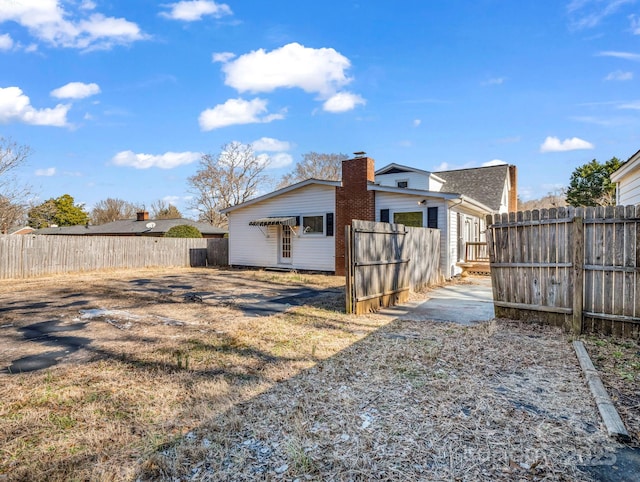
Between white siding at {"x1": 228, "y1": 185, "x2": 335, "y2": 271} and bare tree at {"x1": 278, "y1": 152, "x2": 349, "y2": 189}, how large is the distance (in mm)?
28620

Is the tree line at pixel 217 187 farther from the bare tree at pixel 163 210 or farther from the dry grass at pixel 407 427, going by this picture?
the dry grass at pixel 407 427

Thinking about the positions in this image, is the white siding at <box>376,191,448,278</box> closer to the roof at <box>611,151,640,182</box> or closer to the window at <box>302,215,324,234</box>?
the window at <box>302,215,324,234</box>

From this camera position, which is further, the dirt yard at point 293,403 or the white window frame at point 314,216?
the white window frame at point 314,216

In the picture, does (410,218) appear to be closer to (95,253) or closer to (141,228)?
(95,253)

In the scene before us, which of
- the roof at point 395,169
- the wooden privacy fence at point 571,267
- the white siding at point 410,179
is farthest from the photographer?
the roof at point 395,169

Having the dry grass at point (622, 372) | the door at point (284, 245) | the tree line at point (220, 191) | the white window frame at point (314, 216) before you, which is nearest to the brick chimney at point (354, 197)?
the white window frame at point (314, 216)

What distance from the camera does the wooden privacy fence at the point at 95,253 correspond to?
14312 millimetres

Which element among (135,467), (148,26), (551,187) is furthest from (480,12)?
(551,187)

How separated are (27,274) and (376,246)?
15309mm

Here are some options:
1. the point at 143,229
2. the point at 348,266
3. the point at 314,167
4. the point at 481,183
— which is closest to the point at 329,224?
the point at 348,266

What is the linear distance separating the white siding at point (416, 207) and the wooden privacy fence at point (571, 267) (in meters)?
5.84

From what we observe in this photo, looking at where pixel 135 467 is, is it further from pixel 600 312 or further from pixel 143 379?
pixel 600 312

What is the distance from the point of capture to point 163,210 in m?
47.3

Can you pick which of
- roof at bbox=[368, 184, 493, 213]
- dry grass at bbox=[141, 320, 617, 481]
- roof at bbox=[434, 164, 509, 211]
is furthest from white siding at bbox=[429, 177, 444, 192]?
dry grass at bbox=[141, 320, 617, 481]
